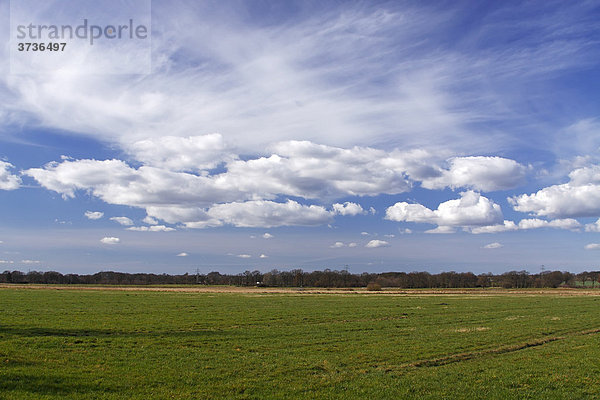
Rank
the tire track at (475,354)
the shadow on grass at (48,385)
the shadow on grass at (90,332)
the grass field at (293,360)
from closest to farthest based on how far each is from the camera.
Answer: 1. the shadow on grass at (48,385)
2. the grass field at (293,360)
3. the tire track at (475,354)
4. the shadow on grass at (90,332)

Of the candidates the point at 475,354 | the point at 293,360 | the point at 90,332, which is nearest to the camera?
the point at 293,360

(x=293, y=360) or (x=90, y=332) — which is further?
(x=90, y=332)

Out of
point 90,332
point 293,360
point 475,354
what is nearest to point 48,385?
point 293,360

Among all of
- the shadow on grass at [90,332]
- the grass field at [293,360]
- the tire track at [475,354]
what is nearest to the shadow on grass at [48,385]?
the grass field at [293,360]

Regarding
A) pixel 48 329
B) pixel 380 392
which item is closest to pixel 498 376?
pixel 380 392

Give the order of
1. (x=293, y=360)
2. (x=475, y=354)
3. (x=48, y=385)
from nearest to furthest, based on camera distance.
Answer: (x=48, y=385) → (x=293, y=360) → (x=475, y=354)

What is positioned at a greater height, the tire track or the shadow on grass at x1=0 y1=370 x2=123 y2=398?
the shadow on grass at x1=0 y1=370 x2=123 y2=398

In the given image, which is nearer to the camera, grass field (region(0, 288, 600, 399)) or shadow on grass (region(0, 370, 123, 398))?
shadow on grass (region(0, 370, 123, 398))

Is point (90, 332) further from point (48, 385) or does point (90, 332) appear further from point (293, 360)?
point (293, 360)

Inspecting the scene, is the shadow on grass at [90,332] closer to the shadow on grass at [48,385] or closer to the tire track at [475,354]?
the shadow on grass at [48,385]

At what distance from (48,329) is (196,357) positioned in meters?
14.8

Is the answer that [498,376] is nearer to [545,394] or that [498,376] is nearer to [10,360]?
[545,394]

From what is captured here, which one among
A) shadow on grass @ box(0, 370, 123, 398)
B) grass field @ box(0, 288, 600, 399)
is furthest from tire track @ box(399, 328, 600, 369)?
shadow on grass @ box(0, 370, 123, 398)

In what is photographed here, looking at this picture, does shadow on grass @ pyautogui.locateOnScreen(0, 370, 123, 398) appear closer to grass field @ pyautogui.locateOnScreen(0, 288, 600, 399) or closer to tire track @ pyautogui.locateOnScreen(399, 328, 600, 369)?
grass field @ pyautogui.locateOnScreen(0, 288, 600, 399)
